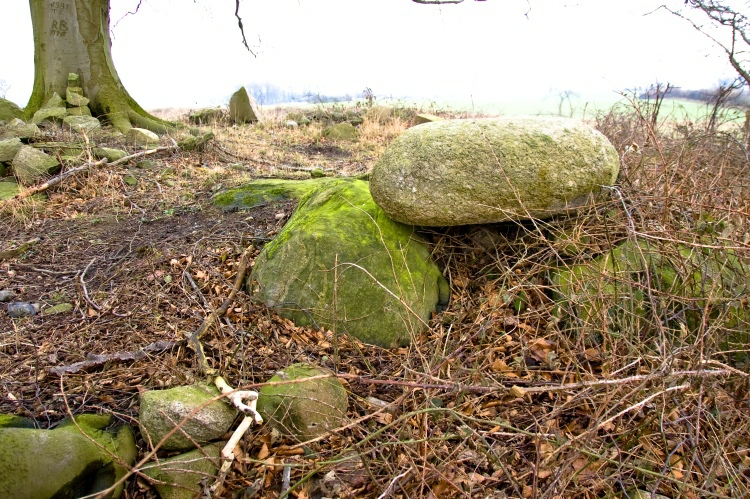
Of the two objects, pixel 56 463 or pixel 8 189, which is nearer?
pixel 56 463

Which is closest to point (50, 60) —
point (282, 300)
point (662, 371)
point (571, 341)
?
point (282, 300)

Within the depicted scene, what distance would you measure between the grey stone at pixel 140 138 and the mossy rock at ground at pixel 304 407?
19.5ft

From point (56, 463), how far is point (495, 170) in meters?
2.76

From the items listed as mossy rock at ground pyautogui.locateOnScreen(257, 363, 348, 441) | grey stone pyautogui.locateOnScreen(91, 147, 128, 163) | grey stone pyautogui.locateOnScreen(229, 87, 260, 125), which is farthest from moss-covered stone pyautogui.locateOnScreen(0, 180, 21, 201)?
grey stone pyautogui.locateOnScreen(229, 87, 260, 125)

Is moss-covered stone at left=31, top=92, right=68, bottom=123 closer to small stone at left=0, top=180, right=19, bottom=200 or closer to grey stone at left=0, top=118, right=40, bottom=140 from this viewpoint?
grey stone at left=0, top=118, right=40, bottom=140

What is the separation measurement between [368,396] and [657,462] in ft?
4.64

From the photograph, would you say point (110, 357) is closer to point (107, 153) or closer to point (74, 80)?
point (107, 153)

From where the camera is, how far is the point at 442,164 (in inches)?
120

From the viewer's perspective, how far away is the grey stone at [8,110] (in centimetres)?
755

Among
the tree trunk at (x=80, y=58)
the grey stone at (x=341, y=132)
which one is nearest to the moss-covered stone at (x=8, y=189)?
the tree trunk at (x=80, y=58)

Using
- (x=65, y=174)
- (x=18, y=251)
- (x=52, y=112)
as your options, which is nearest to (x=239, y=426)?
(x=18, y=251)

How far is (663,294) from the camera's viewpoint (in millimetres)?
2445

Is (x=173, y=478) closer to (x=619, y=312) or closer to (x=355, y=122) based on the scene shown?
(x=619, y=312)

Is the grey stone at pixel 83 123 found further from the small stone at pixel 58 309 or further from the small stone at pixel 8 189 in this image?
the small stone at pixel 58 309
